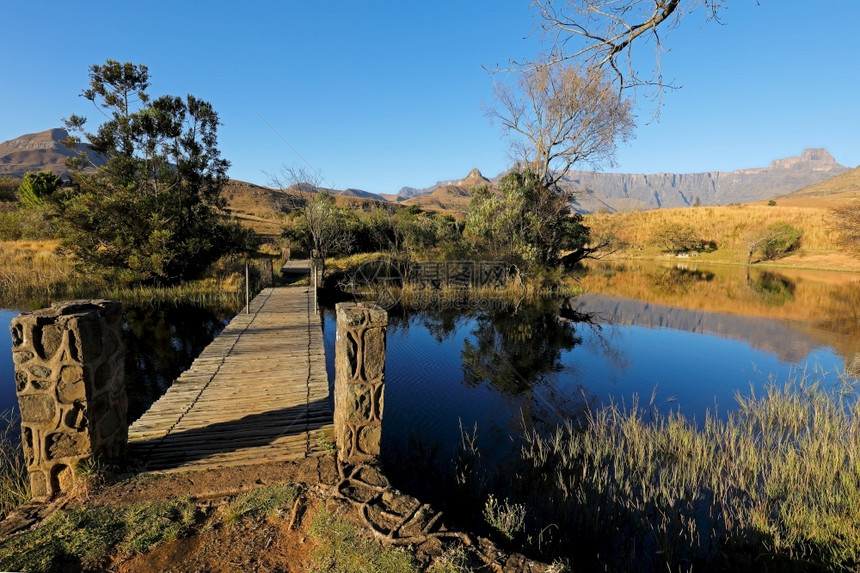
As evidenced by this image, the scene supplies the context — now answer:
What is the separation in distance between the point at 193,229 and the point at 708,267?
125ft

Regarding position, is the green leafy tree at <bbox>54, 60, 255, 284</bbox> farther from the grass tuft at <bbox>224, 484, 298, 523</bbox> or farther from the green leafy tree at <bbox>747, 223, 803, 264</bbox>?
the green leafy tree at <bbox>747, 223, 803, 264</bbox>

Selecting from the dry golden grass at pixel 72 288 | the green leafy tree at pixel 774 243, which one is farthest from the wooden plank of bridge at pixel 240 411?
the green leafy tree at pixel 774 243

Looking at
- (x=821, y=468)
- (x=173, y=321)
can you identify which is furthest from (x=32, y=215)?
(x=821, y=468)

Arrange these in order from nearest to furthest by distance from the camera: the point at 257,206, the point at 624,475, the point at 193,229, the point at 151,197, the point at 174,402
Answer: the point at 624,475
the point at 174,402
the point at 151,197
the point at 193,229
the point at 257,206

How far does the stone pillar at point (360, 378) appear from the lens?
3.93 m

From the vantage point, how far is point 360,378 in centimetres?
402

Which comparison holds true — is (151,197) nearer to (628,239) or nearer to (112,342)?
(112,342)

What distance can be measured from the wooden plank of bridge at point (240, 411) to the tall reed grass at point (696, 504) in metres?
2.84

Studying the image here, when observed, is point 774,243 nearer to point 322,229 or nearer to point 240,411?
point 322,229

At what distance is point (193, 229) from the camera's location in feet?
55.9

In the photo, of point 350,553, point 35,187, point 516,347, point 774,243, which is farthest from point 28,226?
point 774,243

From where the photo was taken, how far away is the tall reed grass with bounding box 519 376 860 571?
145 inches

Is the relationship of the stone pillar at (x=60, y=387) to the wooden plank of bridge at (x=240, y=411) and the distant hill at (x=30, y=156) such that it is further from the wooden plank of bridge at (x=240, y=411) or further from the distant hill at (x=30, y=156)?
the distant hill at (x=30, y=156)

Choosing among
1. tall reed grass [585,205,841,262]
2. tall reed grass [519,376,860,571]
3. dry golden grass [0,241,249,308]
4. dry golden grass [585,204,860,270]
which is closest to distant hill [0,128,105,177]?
dry golden grass [0,241,249,308]
